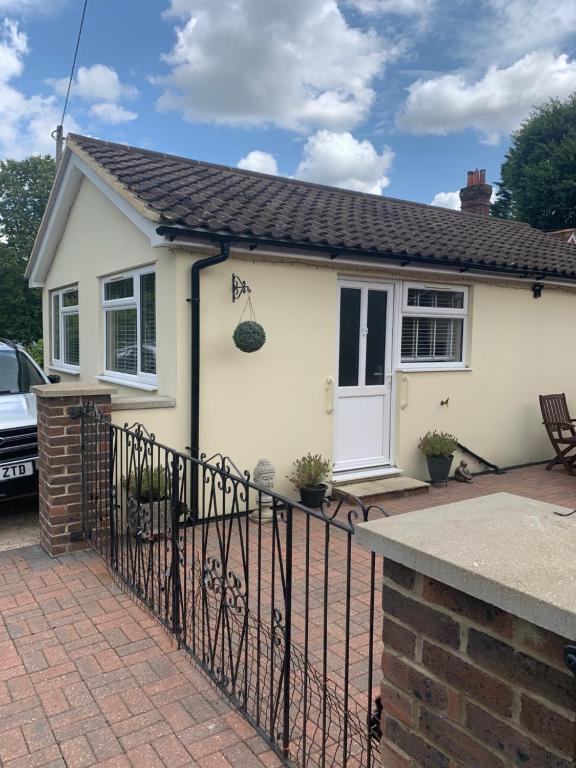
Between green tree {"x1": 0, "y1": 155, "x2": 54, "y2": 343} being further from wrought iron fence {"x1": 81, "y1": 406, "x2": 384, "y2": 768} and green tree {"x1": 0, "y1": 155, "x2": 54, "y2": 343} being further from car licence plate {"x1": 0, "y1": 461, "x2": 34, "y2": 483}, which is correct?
wrought iron fence {"x1": 81, "y1": 406, "x2": 384, "y2": 768}

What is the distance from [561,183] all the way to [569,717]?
23254 millimetres

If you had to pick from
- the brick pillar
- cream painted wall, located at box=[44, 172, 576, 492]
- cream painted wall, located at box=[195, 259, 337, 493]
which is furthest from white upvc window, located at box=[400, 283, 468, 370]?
the brick pillar

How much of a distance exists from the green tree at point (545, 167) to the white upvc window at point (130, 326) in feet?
63.1

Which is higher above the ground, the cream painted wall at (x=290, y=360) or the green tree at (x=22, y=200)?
the green tree at (x=22, y=200)

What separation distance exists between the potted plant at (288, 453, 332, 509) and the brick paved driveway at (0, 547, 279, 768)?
8.20 ft

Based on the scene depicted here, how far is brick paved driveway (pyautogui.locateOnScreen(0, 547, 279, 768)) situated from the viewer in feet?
7.89

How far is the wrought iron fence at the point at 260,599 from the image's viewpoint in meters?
2.30

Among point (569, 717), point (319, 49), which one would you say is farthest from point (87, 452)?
point (319, 49)

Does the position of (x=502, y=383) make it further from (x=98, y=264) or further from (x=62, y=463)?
(x=62, y=463)

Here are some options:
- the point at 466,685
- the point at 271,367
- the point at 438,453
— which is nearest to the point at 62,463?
the point at 271,367

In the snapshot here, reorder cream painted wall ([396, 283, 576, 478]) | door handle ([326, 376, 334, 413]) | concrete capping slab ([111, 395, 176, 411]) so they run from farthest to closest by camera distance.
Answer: cream painted wall ([396, 283, 576, 478]) < door handle ([326, 376, 334, 413]) < concrete capping slab ([111, 395, 176, 411])

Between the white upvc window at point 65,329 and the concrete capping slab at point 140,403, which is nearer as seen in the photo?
the concrete capping slab at point 140,403

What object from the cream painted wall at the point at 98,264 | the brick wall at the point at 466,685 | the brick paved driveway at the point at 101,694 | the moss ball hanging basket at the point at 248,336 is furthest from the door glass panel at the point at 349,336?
the brick wall at the point at 466,685

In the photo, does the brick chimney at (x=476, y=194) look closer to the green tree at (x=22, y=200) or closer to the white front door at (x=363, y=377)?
the white front door at (x=363, y=377)
